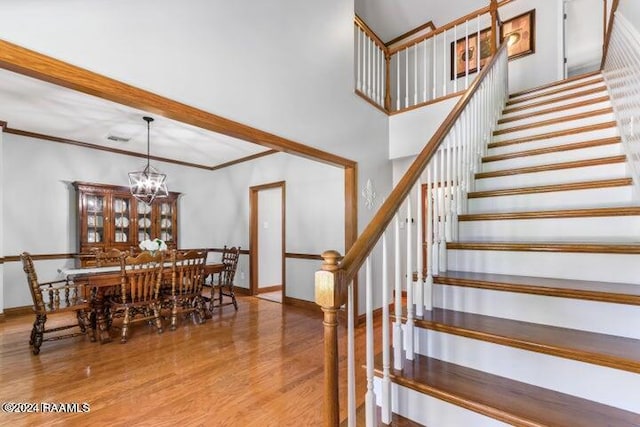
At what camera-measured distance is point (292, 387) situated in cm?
224

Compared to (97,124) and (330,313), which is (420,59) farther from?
(330,313)

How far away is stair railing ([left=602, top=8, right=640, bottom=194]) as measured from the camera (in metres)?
1.77

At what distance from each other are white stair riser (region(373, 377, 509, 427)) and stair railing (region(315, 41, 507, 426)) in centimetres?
7

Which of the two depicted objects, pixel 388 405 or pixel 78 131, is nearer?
pixel 388 405

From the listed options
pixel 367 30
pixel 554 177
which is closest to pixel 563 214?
pixel 554 177

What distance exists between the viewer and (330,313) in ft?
3.22

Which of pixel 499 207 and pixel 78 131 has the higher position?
pixel 78 131

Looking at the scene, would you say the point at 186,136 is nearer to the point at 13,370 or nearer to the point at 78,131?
the point at 78,131

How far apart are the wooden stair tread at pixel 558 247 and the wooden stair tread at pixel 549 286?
0.15m

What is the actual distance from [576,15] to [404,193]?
563cm

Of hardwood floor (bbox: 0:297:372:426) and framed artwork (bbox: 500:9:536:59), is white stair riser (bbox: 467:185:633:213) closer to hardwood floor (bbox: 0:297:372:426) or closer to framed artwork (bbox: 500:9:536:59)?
hardwood floor (bbox: 0:297:372:426)

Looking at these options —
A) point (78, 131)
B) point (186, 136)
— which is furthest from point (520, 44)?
point (78, 131)

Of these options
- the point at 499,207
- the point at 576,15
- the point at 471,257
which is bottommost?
the point at 471,257

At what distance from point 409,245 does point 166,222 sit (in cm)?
538
